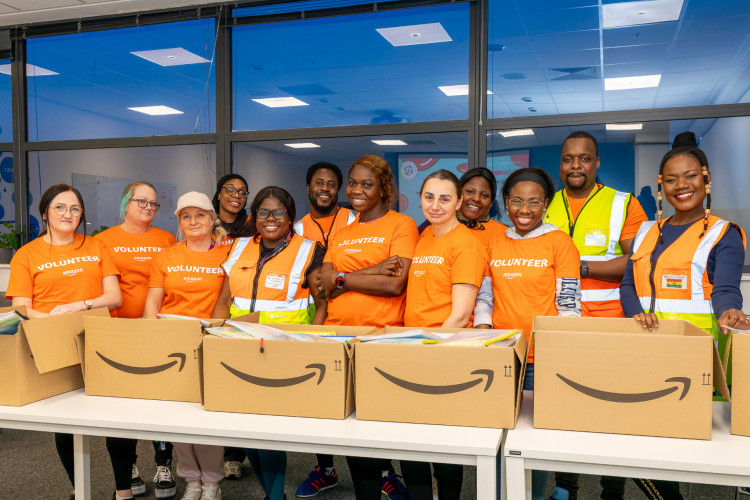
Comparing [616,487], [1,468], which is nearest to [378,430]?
[616,487]

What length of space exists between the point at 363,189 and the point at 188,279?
89 cm

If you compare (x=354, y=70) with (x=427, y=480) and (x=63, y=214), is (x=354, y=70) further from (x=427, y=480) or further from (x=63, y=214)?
(x=427, y=480)

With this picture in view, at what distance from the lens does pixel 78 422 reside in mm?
1666

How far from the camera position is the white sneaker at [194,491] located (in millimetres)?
2500

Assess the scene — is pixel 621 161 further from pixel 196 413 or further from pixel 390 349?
pixel 196 413

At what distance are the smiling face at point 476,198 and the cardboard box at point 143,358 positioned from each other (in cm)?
144

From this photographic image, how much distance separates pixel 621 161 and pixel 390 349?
2.83 meters

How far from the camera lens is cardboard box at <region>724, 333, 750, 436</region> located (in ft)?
4.62

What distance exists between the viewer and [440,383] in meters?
1.52

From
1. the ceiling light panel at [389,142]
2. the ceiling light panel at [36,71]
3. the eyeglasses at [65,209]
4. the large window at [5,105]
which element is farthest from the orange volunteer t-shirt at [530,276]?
the large window at [5,105]

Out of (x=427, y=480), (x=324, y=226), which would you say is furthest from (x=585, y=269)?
(x=324, y=226)

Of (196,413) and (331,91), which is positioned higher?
(331,91)

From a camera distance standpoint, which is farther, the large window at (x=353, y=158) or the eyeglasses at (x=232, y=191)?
the large window at (x=353, y=158)

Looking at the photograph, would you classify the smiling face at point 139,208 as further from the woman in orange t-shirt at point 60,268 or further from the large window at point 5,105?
the large window at point 5,105
